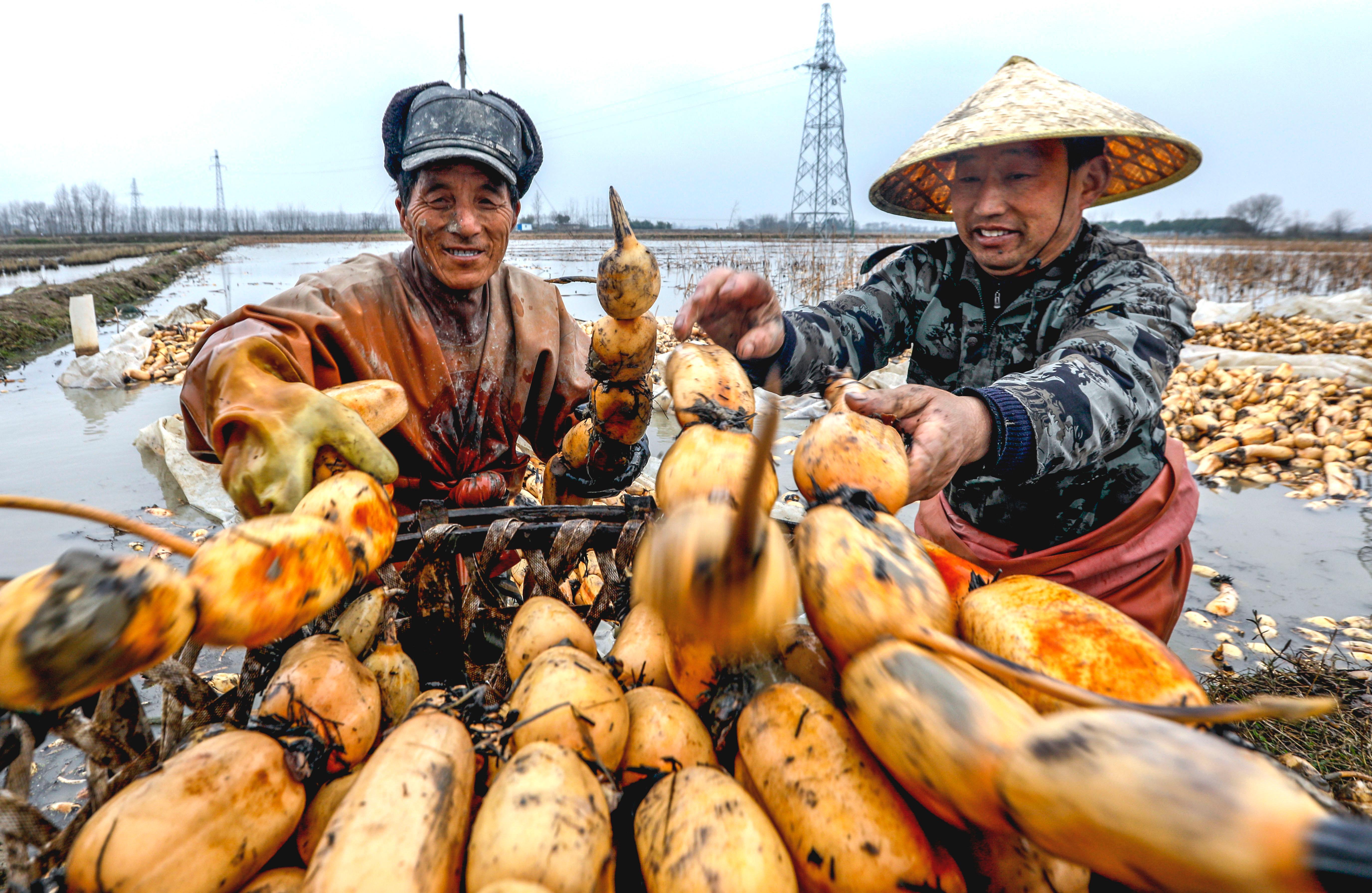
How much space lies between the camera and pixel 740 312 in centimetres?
221

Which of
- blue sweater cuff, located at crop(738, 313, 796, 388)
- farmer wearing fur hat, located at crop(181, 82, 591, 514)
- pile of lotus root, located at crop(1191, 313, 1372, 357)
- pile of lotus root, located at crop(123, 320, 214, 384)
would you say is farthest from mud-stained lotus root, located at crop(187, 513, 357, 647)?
pile of lotus root, located at crop(1191, 313, 1372, 357)

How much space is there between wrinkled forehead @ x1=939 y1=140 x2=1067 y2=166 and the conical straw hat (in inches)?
1.0

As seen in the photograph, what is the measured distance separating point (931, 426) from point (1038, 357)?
1.25 m

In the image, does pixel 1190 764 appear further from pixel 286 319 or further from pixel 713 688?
pixel 286 319

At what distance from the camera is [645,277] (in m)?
2.16

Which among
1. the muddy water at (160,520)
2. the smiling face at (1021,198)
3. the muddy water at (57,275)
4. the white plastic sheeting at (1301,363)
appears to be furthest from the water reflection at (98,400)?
the white plastic sheeting at (1301,363)

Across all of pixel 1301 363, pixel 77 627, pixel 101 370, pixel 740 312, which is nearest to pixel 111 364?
pixel 101 370

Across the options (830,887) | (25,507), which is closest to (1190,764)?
(830,887)

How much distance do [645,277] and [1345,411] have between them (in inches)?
292

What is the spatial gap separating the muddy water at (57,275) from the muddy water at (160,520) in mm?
11852

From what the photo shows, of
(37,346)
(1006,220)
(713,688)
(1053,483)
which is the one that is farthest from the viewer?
(37,346)

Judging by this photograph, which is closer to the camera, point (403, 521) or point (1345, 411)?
point (403, 521)

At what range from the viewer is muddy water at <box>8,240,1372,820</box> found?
3.41 meters

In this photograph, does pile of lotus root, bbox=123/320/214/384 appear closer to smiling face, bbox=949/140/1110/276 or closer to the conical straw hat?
the conical straw hat
